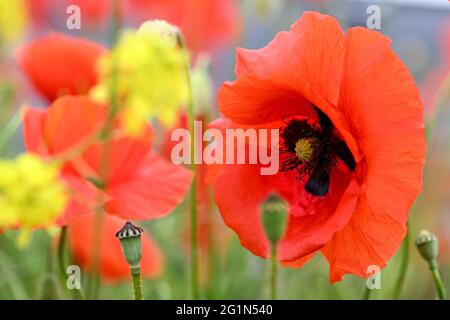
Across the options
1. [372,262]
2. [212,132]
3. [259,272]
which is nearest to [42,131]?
[212,132]

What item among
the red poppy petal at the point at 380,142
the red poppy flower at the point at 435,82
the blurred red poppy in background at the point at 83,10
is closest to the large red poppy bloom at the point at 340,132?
the red poppy petal at the point at 380,142

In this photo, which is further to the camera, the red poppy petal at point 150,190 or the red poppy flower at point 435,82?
the red poppy flower at point 435,82

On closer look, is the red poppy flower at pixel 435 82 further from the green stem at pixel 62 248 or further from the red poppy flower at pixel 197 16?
the green stem at pixel 62 248

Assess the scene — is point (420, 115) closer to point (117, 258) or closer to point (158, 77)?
point (158, 77)

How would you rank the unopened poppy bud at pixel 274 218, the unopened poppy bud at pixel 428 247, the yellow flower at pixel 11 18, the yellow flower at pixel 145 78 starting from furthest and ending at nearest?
the yellow flower at pixel 11 18 < the unopened poppy bud at pixel 428 247 < the unopened poppy bud at pixel 274 218 < the yellow flower at pixel 145 78

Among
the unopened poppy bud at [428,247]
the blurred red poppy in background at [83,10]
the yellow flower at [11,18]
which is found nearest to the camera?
the unopened poppy bud at [428,247]

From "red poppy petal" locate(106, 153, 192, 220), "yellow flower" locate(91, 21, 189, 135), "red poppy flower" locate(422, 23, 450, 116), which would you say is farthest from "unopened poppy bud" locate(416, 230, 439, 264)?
"red poppy flower" locate(422, 23, 450, 116)

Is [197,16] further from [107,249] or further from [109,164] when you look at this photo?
[109,164]

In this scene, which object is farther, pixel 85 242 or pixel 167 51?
pixel 85 242
